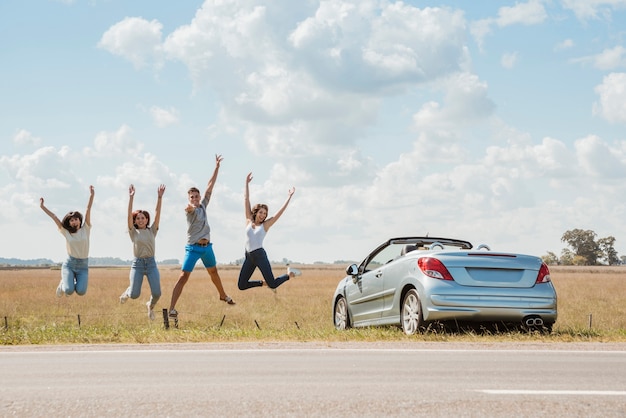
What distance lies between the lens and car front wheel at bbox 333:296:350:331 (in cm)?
1377

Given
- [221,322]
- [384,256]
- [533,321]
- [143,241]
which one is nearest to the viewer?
[533,321]

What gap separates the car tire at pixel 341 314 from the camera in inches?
541

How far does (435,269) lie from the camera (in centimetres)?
1066

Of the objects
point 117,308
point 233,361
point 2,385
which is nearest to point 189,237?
point 233,361

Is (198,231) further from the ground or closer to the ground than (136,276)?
further from the ground

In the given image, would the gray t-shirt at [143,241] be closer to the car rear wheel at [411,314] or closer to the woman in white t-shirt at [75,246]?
the woman in white t-shirt at [75,246]

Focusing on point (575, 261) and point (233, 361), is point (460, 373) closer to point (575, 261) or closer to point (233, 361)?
point (233, 361)

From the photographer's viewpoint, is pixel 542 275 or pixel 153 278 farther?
pixel 153 278

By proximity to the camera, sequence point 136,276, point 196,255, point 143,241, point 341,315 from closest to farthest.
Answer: point 143,241, point 136,276, point 196,255, point 341,315

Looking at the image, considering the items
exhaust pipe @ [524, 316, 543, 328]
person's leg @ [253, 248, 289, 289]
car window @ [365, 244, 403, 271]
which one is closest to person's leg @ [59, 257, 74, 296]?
person's leg @ [253, 248, 289, 289]

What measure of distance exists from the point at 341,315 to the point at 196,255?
112 inches

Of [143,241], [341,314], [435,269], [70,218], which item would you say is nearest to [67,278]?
[70,218]

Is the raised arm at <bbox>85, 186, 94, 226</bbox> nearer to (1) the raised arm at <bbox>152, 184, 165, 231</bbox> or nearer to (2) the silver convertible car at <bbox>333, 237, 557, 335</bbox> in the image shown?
(1) the raised arm at <bbox>152, 184, 165, 231</bbox>

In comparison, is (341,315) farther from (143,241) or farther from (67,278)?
(67,278)
